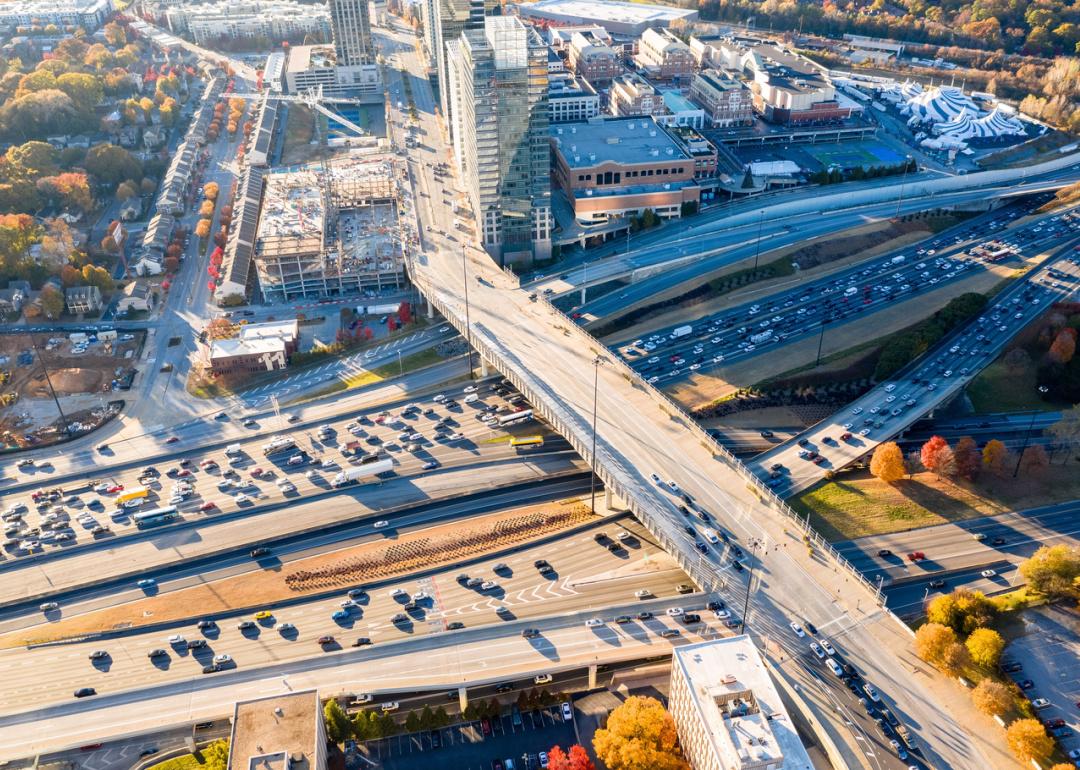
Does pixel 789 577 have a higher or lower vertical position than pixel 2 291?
lower

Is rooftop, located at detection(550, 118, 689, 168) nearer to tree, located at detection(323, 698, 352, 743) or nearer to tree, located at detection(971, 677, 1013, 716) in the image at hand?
tree, located at detection(323, 698, 352, 743)

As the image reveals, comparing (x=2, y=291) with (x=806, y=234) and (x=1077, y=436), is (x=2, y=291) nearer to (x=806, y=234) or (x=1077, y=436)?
(x=806, y=234)

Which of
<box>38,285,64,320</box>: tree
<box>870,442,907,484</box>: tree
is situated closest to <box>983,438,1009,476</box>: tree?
<box>870,442,907,484</box>: tree

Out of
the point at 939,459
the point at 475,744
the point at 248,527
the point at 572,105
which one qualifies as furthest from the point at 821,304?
the point at 248,527

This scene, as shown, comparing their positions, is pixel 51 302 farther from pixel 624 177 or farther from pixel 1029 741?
pixel 1029 741

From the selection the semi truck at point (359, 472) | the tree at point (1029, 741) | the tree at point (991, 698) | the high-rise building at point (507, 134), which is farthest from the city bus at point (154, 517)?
the tree at point (1029, 741)

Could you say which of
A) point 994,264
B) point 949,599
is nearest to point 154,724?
point 949,599
